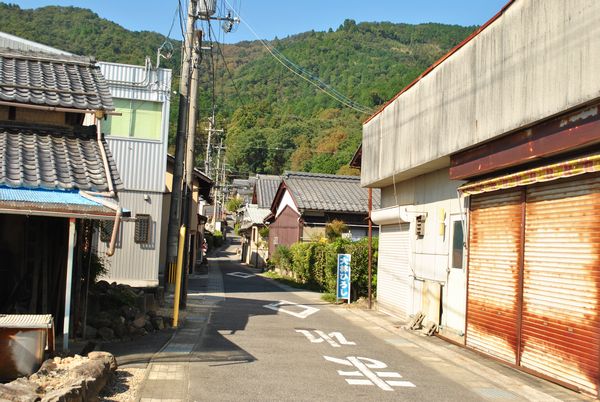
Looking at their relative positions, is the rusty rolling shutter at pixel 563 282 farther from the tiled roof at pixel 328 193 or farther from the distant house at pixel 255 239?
the distant house at pixel 255 239

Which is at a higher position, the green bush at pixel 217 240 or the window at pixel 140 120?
the window at pixel 140 120

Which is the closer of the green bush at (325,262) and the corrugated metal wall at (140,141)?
the green bush at (325,262)

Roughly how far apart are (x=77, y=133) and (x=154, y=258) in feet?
41.7

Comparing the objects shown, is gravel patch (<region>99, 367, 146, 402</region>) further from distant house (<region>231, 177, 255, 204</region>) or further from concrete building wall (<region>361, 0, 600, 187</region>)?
distant house (<region>231, 177, 255, 204</region>)

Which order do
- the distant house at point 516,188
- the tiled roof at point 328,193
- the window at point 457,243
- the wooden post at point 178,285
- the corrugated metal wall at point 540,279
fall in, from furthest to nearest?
the tiled roof at point 328,193
the wooden post at point 178,285
the window at point 457,243
the corrugated metal wall at point 540,279
the distant house at point 516,188

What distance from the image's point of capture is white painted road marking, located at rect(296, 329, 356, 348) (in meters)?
12.7

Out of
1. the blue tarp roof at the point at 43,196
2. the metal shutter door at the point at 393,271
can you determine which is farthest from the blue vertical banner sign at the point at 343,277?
the blue tarp roof at the point at 43,196

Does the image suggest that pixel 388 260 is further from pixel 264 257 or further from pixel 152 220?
pixel 264 257

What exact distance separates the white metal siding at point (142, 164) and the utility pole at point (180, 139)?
6.35 meters

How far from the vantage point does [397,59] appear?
7931cm

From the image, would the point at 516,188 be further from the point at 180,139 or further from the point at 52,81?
the point at 180,139

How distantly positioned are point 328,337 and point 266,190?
39.5m

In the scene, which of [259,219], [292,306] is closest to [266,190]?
[259,219]

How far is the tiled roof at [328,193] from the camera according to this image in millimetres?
33312
